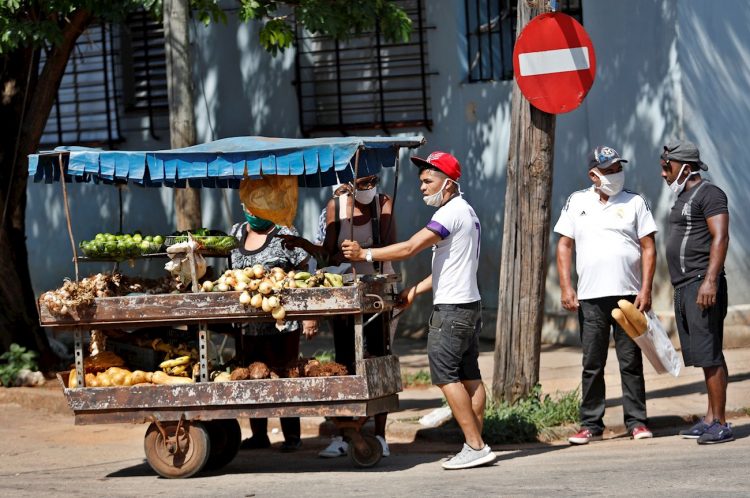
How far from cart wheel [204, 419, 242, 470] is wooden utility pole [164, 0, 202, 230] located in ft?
8.74

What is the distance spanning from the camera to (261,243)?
859 cm

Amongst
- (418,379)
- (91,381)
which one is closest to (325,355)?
(418,379)

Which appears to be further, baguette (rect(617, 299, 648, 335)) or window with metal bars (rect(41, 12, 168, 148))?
window with metal bars (rect(41, 12, 168, 148))

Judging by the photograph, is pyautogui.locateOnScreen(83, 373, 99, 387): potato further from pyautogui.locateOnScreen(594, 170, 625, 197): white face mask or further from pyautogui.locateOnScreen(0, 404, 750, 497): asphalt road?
pyautogui.locateOnScreen(594, 170, 625, 197): white face mask

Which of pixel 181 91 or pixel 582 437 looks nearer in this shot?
pixel 582 437

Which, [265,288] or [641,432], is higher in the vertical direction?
[265,288]

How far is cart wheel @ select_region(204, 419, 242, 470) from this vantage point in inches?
317

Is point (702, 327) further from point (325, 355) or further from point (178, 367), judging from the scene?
point (325, 355)

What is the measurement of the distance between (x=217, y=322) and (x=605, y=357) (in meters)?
2.66

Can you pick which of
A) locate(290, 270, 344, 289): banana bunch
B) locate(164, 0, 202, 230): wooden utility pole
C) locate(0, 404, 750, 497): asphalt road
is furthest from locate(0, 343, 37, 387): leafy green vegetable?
locate(290, 270, 344, 289): banana bunch

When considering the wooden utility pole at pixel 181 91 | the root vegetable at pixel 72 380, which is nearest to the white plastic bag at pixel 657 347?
the root vegetable at pixel 72 380

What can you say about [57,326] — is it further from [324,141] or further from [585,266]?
[585,266]

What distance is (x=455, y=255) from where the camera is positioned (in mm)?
7652

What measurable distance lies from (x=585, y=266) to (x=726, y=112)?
13.6 ft
